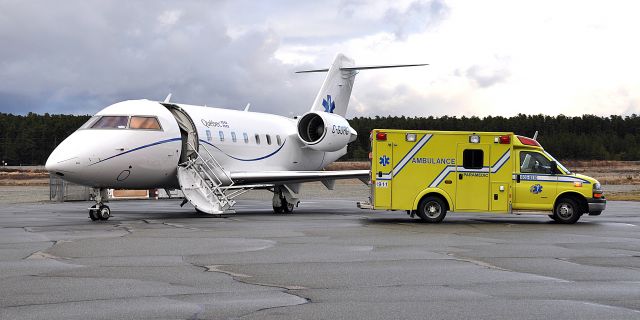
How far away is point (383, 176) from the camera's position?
2156 cm

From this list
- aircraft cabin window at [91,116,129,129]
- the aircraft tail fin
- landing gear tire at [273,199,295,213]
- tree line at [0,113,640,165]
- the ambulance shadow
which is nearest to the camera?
the ambulance shadow

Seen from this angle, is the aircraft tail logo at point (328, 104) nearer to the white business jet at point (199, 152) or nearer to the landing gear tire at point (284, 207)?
the white business jet at point (199, 152)

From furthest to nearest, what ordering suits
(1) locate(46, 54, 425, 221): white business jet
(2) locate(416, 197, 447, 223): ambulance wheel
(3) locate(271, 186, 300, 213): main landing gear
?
(3) locate(271, 186, 300, 213): main landing gear, (1) locate(46, 54, 425, 221): white business jet, (2) locate(416, 197, 447, 223): ambulance wheel

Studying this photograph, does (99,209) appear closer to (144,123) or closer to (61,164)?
(61,164)

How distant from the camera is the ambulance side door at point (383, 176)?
2150 cm

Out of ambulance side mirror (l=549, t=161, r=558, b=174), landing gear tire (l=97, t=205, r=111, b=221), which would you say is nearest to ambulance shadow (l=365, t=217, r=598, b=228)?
ambulance side mirror (l=549, t=161, r=558, b=174)

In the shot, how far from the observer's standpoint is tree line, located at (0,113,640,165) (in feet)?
460

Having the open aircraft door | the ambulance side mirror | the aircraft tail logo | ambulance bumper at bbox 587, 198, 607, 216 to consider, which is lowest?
ambulance bumper at bbox 587, 198, 607, 216

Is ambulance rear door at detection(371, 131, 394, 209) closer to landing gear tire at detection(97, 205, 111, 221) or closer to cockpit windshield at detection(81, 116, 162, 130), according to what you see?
cockpit windshield at detection(81, 116, 162, 130)

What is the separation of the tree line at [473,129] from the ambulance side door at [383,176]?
348ft

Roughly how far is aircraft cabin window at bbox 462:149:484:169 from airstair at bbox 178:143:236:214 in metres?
6.96

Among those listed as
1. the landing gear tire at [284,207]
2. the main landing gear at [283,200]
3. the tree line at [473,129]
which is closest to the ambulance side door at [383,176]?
the main landing gear at [283,200]

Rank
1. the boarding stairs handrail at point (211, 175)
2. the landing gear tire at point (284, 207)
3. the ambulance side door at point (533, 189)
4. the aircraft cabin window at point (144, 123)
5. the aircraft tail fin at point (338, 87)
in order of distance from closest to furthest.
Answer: the ambulance side door at point (533, 189)
the aircraft cabin window at point (144, 123)
the boarding stairs handrail at point (211, 175)
the landing gear tire at point (284, 207)
the aircraft tail fin at point (338, 87)

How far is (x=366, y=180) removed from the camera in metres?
28.1
